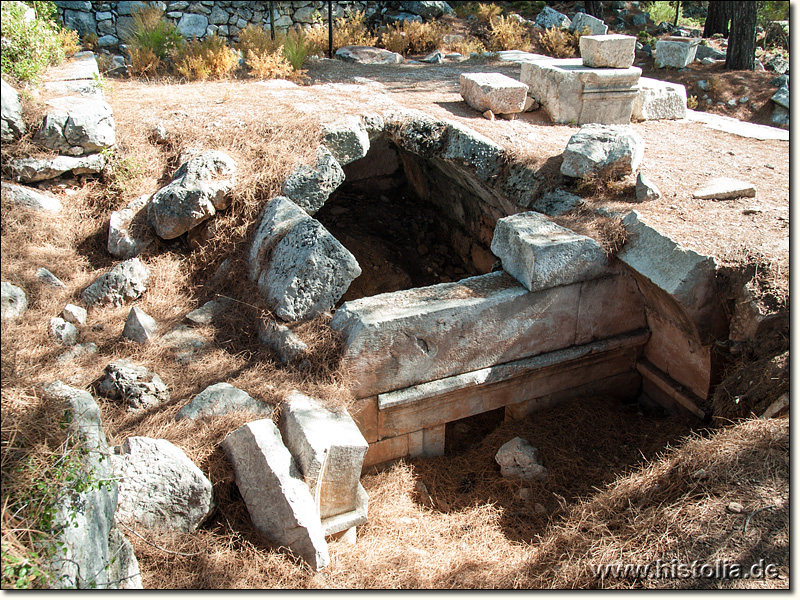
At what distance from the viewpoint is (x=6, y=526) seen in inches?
96.3

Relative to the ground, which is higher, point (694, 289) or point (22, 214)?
point (22, 214)

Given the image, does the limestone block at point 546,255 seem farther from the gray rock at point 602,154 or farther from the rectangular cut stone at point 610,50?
the rectangular cut stone at point 610,50

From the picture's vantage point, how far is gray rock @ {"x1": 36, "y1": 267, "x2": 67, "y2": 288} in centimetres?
468

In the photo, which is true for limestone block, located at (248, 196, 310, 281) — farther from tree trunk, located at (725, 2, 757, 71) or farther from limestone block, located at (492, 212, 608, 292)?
tree trunk, located at (725, 2, 757, 71)

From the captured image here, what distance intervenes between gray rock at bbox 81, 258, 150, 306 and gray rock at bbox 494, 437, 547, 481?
118 inches

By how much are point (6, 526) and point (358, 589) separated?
5.96 ft

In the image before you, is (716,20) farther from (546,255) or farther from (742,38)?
(546,255)

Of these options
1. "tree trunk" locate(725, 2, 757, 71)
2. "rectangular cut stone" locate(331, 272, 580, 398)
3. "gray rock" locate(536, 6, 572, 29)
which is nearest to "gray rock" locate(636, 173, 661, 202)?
"rectangular cut stone" locate(331, 272, 580, 398)

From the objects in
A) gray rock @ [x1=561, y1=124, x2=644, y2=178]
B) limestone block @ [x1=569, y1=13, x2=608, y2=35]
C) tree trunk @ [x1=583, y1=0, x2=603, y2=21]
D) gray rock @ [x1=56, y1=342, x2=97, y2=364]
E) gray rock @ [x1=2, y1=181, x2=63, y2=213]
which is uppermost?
tree trunk @ [x1=583, y1=0, x2=603, y2=21]

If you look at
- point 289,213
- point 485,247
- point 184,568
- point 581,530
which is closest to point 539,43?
point 485,247

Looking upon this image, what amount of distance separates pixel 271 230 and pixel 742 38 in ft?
30.6

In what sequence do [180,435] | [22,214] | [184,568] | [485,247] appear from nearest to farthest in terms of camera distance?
[184,568]
[180,435]
[22,214]
[485,247]

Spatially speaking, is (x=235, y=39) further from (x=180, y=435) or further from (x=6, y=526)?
(x=6, y=526)

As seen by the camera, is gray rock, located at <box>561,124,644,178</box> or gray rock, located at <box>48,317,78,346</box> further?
gray rock, located at <box>561,124,644,178</box>
